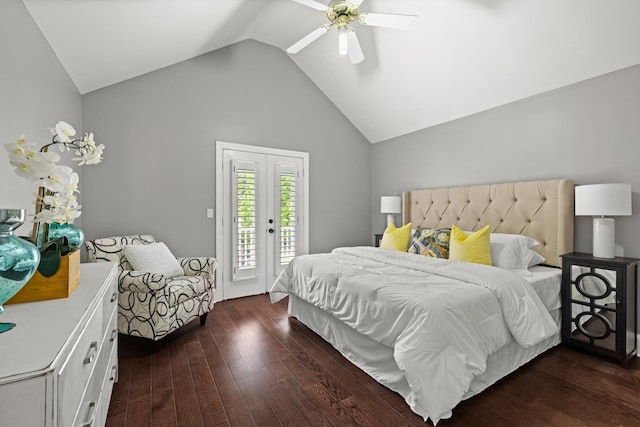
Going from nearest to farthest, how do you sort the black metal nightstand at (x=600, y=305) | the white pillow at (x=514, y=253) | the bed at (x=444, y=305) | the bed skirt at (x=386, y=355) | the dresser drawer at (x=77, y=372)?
the dresser drawer at (x=77, y=372) < the bed at (x=444, y=305) < the bed skirt at (x=386, y=355) < the black metal nightstand at (x=600, y=305) < the white pillow at (x=514, y=253)

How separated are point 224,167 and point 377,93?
7.58 feet

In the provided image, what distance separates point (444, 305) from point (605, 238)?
5.75ft

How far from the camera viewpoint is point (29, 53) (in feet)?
5.64

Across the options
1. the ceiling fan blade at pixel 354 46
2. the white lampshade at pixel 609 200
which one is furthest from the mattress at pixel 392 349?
the ceiling fan blade at pixel 354 46

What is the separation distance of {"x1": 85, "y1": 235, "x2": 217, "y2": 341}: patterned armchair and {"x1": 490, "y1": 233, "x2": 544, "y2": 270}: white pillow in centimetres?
278

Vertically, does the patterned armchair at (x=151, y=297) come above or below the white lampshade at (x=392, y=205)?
below

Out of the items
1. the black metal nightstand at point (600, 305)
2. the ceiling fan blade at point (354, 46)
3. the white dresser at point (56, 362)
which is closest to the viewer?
the white dresser at point (56, 362)

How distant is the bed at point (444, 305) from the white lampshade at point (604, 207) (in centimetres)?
27

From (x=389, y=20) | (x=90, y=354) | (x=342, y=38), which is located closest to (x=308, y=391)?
(x=90, y=354)

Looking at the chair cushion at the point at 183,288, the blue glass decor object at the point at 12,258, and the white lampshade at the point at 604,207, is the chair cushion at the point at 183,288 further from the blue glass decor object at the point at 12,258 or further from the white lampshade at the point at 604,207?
the white lampshade at the point at 604,207

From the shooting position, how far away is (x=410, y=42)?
3.17 m

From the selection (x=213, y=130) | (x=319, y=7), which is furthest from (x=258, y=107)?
(x=319, y=7)

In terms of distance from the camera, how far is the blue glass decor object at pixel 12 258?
0.91 metres

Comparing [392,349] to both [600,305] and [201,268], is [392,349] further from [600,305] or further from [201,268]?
[201,268]
